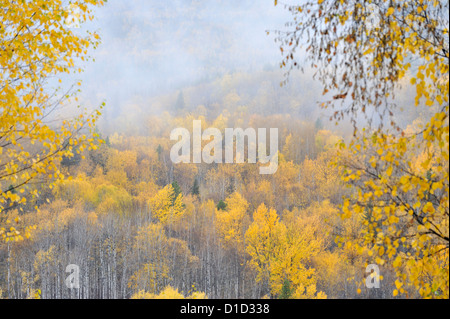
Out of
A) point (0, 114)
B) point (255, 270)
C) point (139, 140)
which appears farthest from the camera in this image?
point (139, 140)

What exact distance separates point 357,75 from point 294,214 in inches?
1668

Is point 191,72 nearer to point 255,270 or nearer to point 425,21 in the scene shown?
point 255,270

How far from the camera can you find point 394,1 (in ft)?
10.2
